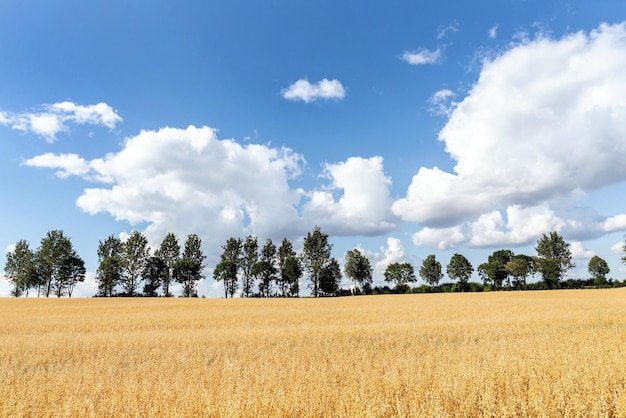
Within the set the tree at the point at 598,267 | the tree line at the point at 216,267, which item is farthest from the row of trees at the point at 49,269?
the tree at the point at 598,267

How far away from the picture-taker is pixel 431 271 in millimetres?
137750

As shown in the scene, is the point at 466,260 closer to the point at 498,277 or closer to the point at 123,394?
the point at 498,277

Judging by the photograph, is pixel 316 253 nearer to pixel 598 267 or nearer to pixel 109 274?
pixel 109 274

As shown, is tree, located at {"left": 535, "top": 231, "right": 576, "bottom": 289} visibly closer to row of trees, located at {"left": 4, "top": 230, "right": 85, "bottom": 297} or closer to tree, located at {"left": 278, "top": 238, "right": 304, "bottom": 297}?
tree, located at {"left": 278, "top": 238, "right": 304, "bottom": 297}

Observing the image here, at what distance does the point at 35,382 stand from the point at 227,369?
4.85 m

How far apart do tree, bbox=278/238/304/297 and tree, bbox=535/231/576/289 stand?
64.5 m

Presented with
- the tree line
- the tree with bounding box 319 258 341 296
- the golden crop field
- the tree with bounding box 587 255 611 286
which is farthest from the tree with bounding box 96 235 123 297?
the tree with bounding box 587 255 611 286

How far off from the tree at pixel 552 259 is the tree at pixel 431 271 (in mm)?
30854

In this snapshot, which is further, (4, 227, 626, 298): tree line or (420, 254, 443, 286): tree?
(420, 254, 443, 286): tree

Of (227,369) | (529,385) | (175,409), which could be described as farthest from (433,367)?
(175,409)

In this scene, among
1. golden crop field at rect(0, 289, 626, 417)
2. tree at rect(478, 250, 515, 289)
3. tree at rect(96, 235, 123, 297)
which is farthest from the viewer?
tree at rect(478, 250, 515, 289)

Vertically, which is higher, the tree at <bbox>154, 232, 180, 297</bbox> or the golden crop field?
the tree at <bbox>154, 232, 180, 297</bbox>

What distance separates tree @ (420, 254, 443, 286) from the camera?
13638 cm

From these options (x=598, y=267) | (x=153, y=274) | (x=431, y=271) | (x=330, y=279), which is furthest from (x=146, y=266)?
(x=598, y=267)
